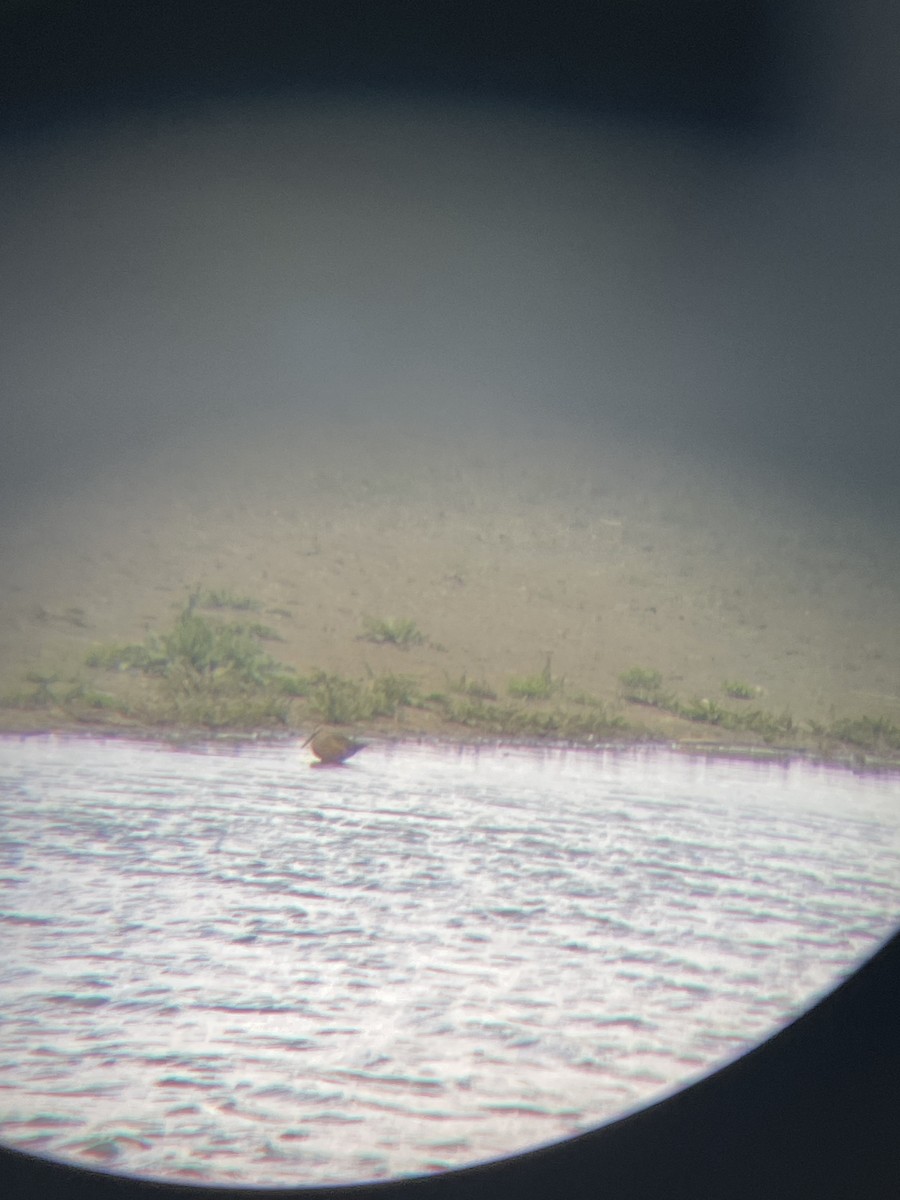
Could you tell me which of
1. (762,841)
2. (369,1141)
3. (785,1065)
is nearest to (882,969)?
(785,1065)

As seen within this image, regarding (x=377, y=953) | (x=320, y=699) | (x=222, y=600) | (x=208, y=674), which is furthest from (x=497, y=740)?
(x=377, y=953)

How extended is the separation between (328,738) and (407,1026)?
356cm

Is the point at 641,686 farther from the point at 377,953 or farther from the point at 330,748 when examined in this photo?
the point at 377,953

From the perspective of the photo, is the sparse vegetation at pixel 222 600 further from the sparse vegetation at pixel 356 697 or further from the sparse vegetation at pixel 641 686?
the sparse vegetation at pixel 641 686

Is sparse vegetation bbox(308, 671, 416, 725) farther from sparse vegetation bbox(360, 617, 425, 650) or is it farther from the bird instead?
sparse vegetation bbox(360, 617, 425, 650)

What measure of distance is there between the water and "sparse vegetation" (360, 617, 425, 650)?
3.61m

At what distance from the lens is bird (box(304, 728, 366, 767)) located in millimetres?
5578

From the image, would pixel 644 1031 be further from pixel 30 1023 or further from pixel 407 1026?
pixel 30 1023

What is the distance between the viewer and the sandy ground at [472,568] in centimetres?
868

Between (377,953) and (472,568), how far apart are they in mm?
7504

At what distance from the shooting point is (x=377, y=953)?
2654 millimetres

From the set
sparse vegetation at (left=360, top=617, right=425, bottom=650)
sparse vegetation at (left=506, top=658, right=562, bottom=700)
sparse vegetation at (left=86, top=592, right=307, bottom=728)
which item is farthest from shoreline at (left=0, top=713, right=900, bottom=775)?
sparse vegetation at (left=360, top=617, right=425, bottom=650)

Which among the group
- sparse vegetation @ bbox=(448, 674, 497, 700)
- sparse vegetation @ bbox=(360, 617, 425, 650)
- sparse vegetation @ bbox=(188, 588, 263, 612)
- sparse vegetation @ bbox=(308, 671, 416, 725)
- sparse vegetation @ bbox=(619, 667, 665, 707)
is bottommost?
sparse vegetation @ bbox=(308, 671, 416, 725)

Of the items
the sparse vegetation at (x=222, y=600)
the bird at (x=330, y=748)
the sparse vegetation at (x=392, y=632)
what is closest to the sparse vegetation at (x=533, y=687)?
the sparse vegetation at (x=392, y=632)
